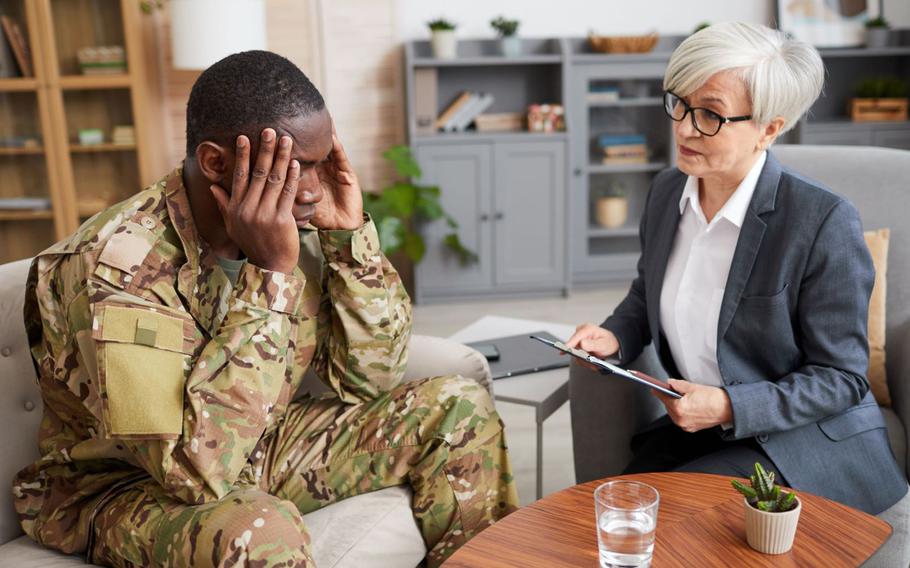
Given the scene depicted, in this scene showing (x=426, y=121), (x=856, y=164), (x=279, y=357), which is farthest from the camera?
(x=426, y=121)

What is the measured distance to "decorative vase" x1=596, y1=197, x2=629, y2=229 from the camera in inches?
174

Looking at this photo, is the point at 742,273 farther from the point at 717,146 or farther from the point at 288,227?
the point at 288,227

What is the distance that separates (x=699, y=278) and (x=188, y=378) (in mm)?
917

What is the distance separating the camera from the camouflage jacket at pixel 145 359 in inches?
48.9

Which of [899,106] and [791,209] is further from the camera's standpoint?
[899,106]

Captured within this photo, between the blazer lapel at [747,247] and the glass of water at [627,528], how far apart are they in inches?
20.2

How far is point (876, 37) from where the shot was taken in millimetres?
4336

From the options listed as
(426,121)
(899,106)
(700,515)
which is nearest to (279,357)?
(700,515)

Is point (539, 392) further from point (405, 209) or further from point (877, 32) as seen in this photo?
point (877, 32)

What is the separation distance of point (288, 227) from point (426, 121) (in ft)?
9.52

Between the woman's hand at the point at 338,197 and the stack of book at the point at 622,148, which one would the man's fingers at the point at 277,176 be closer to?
the woman's hand at the point at 338,197

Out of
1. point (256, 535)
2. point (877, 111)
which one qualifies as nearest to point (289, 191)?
point (256, 535)

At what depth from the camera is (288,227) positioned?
133 centimetres

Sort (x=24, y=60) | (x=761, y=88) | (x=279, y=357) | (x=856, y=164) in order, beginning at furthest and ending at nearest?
1. (x=24, y=60)
2. (x=856, y=164)
3. (x=761, y=88)
4. (x=279, y=357)
